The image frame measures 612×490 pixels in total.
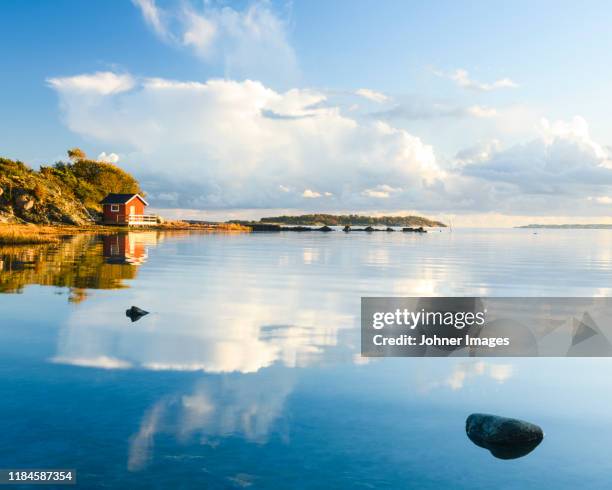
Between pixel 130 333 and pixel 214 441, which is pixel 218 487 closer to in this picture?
pixel 214 441

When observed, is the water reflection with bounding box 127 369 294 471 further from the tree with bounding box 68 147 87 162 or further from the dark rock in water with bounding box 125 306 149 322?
the tree with bounding box 68 147 87 162

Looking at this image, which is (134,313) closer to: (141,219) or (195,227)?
(141,219)

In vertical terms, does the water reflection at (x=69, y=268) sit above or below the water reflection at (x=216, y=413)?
above

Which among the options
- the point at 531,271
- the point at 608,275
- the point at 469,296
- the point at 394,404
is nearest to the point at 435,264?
the point at 531,271

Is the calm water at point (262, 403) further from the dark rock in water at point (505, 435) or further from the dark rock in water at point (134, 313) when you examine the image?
the dark rock in water at point (134, 313)

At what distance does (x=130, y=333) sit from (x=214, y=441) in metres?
9.74
